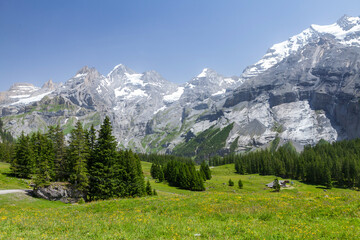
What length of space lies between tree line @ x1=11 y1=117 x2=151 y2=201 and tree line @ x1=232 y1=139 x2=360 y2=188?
9574cm

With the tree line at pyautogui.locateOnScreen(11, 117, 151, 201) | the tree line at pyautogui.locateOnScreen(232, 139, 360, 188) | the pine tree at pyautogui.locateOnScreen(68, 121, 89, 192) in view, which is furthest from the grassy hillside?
the tree line at pyautogui.locateOnScreen(232, 139, 360, 188)

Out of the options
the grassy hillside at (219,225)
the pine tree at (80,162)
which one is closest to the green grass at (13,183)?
the pine tree at (80,162)

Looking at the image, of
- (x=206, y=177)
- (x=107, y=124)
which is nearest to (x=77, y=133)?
(x=107, y=124)

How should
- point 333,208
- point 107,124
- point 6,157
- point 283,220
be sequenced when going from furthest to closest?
1. point 6,157
2. point 107,124
3. point 333,208
4. point 283,220

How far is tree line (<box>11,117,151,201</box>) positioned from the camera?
42812 mm

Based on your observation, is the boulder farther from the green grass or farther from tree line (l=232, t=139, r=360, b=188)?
tree line (l=232, t=139, r=360, b=188)

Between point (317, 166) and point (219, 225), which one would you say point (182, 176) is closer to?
point (219, 225)

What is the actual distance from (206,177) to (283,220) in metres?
96.4

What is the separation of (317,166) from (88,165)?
109764mm

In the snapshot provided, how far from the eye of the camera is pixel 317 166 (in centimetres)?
11050

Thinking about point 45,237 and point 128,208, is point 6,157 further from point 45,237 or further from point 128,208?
point 45,237

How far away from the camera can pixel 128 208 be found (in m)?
23.0

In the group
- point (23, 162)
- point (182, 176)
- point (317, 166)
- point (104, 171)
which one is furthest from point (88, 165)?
point (317, 166)

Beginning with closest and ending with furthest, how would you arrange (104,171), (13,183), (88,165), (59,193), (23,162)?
(59,193) < (104,171) < (88,165) < (13,183) < (23,162)
